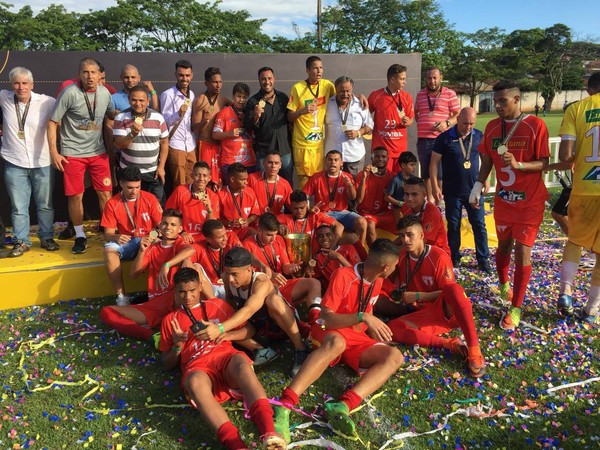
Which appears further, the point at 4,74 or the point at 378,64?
the point at 378,64

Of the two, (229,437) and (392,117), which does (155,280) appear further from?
(392,117)

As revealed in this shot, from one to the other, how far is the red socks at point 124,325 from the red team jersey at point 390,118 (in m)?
4.07

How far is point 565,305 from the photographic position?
4.81 metres

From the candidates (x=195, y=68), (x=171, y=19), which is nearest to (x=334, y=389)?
(x=195, y=68)

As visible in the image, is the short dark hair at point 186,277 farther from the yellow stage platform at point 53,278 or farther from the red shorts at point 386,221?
the red shorts at point 386,221

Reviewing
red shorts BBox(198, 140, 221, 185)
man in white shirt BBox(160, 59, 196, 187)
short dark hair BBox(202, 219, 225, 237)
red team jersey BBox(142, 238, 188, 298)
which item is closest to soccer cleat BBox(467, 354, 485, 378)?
short dark hair BBox(202, 219, 225, 237)

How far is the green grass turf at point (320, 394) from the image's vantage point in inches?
125

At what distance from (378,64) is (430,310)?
693 centimetres

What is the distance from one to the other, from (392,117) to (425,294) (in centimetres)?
319

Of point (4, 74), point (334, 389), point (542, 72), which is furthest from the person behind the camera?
point (542, 72)

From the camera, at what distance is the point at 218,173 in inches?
258

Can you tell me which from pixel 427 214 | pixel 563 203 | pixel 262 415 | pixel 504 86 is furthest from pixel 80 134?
pixel 563 203

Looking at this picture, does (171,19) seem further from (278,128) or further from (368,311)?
(368,311)

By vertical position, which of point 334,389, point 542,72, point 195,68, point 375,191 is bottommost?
point 334,389
